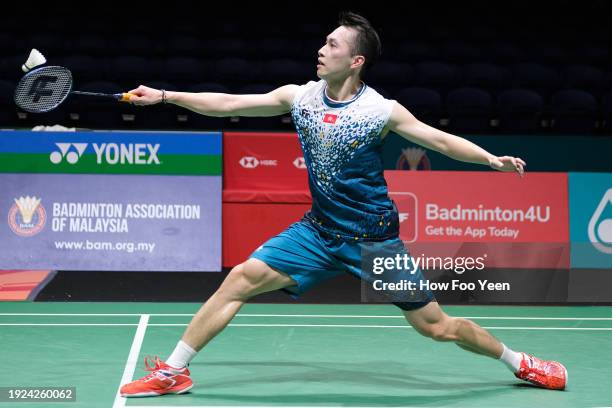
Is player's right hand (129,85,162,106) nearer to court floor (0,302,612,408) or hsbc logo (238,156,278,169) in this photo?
court floor (0,302,612,408)

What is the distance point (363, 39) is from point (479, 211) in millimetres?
3591

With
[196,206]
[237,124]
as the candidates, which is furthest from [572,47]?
[196,206]

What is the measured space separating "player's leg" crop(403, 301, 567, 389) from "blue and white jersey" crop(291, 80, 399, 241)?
390 millimetres

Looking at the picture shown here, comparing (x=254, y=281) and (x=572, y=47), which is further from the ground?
(x=572, y=47)

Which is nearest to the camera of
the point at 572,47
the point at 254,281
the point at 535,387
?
the point at 254,281

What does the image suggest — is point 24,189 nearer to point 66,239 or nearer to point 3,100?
point 66,239

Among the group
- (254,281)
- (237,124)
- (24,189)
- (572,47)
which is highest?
(572,47)

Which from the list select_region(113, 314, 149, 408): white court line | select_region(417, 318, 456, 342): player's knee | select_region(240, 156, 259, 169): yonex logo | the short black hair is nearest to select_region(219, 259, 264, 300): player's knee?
select_region(113, 314, 149, 408): white court line

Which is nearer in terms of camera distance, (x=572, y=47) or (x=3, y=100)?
(x=3, y=100)

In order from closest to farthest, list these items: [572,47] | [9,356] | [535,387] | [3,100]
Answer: [535,387], [9,356], [3,100], [572,47]

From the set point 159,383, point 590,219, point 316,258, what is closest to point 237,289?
point 316,258

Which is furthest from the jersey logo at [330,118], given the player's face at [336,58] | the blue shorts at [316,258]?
the blue shorts at [316,258]

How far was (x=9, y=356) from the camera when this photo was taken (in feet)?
16.3

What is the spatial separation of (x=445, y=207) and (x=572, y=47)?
18.9 ft
